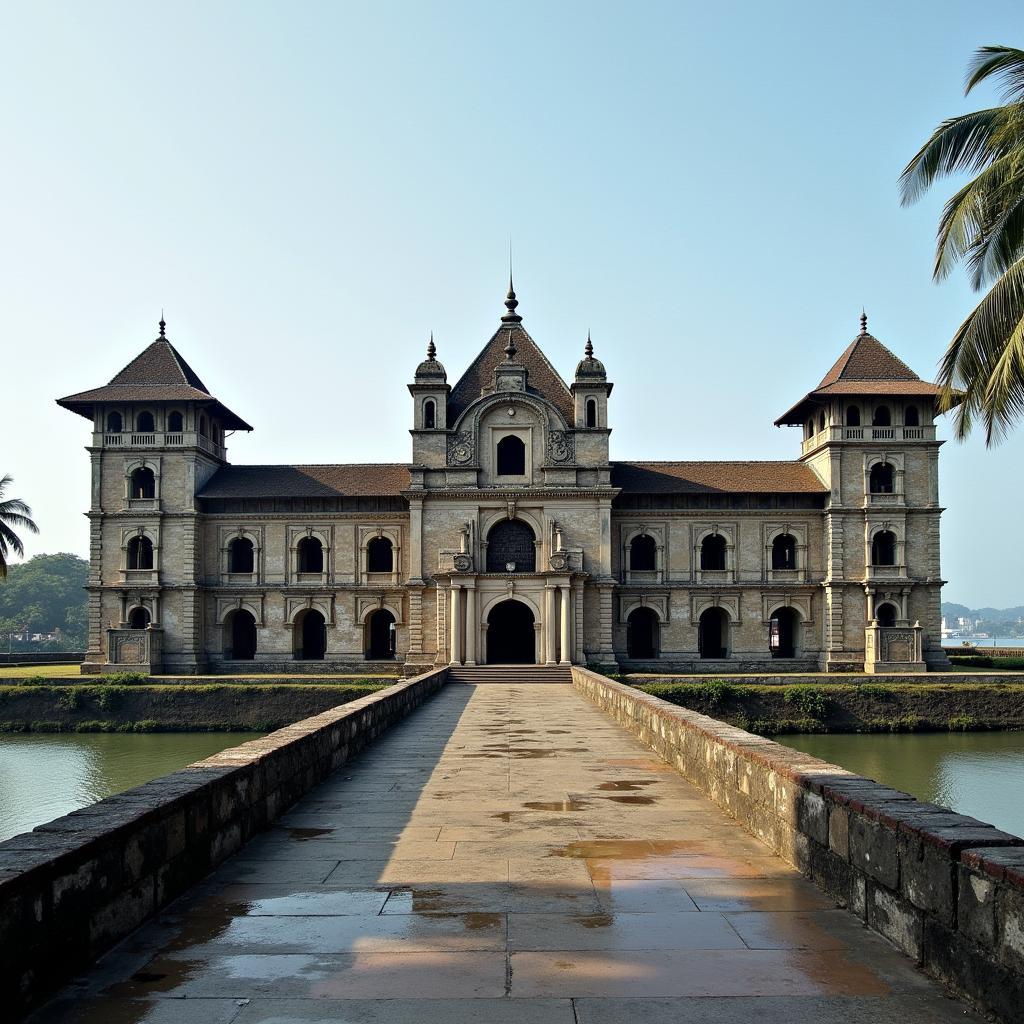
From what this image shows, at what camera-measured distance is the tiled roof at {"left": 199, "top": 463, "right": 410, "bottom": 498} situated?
46.0m

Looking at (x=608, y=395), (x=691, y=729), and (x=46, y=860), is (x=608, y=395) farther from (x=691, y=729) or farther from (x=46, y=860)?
(x=46, y=860)

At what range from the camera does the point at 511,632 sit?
45562mm

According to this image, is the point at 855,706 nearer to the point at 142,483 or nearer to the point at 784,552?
the point at 784,552

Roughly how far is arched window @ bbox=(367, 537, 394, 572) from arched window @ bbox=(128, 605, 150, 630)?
973 cm

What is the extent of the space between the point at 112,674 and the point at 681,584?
23.4 m

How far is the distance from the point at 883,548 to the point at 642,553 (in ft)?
33.7

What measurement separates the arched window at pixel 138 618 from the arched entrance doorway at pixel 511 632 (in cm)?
1476

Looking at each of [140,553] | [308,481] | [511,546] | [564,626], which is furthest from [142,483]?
[564,626]

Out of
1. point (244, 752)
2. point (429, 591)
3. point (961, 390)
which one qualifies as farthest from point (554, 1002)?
point (429, 591)

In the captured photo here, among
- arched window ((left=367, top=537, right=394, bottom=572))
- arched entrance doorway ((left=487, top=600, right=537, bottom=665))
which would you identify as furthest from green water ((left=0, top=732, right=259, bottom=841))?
arched entrance doorway ((left=487, top=600, right=537, bottom=665))

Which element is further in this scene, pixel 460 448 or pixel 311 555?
pixel 311 555

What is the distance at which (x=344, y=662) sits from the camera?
44.1m

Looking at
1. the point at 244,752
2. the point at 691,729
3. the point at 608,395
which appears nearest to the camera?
the point at 244,752

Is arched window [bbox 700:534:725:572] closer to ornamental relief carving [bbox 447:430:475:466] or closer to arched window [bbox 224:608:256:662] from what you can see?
ornamental relief carving [bbox 447:430:475:466]
